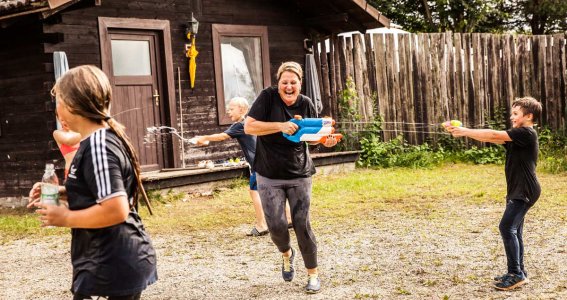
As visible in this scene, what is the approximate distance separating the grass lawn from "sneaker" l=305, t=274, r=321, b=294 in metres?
0.10

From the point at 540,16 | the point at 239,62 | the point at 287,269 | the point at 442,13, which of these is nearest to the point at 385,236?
the point at 287,269

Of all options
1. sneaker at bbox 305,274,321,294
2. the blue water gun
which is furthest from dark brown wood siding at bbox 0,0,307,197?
sneaker at bbox 305,274,321,294

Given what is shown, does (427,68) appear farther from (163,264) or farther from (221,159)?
(163,264)

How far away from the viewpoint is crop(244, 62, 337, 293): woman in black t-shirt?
562cm

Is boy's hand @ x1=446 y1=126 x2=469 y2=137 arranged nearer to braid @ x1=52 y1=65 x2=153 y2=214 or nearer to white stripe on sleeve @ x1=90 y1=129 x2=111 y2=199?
braid @ x1=52 y1=65 x2=153 y2=214

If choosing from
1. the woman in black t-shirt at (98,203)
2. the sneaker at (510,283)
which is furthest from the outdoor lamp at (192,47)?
the woman in black t-shirt at (98,203)

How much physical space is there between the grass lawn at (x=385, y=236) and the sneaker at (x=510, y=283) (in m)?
0.07

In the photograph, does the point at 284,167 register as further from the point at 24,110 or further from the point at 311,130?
the point at 24,110

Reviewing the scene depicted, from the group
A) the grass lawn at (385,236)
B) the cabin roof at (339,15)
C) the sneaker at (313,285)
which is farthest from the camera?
the cabin roof at (339,15)

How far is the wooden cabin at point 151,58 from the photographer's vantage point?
35.9 feet

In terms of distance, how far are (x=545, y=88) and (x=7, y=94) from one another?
1086 centimetres

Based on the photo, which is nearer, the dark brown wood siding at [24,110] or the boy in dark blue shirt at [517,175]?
the boy in dark blue shirt at [517,175]

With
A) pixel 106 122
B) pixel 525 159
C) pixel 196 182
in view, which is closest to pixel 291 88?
pixel 525 159

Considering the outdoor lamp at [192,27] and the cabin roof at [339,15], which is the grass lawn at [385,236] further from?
the cabin roof at [339,15]
